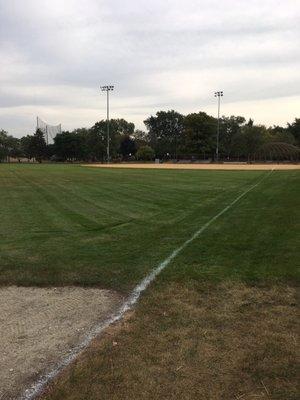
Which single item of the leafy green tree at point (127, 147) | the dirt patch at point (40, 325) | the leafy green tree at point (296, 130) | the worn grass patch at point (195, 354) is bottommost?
the dirt patch at point (40, 325)

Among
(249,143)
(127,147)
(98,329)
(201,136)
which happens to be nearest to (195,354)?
(98,329)

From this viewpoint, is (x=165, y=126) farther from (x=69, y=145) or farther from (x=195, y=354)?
(x=195, y=354)

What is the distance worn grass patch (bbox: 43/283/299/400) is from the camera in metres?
3.73

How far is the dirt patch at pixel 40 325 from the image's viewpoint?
13.3ft

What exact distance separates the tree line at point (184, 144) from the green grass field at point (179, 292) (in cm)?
9011

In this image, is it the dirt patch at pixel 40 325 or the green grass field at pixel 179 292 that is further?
the dirt patch at pixel 40 325

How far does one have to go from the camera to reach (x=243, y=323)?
16.5 ft

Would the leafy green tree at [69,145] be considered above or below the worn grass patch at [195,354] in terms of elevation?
above

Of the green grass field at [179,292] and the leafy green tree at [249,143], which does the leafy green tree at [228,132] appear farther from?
the green grass field at [179,292]

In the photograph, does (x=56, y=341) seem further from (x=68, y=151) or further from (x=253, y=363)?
(x=68, y=151)

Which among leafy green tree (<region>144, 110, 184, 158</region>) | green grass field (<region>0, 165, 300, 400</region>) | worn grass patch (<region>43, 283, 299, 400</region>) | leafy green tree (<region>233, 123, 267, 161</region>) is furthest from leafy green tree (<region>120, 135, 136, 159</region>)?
worn grass patch (<region>43, 283, 299, 400</region>)

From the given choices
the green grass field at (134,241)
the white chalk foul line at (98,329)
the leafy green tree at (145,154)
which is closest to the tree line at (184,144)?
the leafy green tree at (145,154)

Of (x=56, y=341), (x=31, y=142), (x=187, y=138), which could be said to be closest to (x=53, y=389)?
(x=56, y=341)

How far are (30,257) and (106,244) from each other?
163 centimetres
